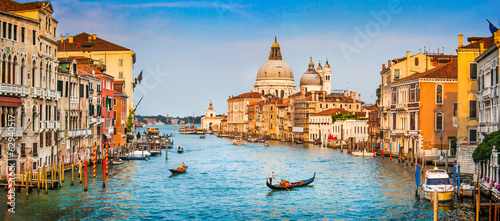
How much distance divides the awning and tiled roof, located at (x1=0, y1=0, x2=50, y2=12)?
11.3 feet

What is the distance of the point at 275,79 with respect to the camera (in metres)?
140

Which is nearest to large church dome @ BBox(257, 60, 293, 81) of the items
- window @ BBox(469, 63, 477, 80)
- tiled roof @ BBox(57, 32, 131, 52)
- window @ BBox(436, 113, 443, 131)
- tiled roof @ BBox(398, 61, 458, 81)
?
tiled roof @ BBox(57, 32, 131, 52)

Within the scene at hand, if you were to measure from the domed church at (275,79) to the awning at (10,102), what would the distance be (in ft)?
378

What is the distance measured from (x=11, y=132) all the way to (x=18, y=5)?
18.2ft

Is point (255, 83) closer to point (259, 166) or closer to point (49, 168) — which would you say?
point (259, 166)

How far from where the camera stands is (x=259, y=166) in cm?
4294

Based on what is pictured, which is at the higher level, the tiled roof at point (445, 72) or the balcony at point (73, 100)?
the tiled roof at point (445, 72)

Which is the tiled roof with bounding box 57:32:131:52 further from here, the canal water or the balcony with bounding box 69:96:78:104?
the balcony with bounding box 69:96:78:104

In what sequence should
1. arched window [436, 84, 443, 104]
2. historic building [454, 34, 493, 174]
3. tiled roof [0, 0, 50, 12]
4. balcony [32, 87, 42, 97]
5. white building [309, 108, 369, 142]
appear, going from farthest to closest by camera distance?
white building [309, 108, 369, 142] → arched window [436, 84, 443, 104] → historic building [454, 34, 493, 174] → balcony [32, 87, 42, 97] → tiled roof [0, 0, 50, 12]

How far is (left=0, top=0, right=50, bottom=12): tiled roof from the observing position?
25516mm

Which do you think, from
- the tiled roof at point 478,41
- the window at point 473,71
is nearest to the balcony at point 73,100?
the window at point 473,71

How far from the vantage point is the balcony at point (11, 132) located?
2378 centimetres

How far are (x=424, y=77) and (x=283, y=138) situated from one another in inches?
2382

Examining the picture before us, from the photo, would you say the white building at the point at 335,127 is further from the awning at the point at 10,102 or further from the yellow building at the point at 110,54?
the awning at the point at 10,102
